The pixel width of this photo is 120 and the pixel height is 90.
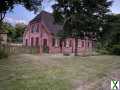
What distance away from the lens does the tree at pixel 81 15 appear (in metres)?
27.6

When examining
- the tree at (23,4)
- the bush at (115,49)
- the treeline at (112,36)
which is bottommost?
the bush at (115,49)

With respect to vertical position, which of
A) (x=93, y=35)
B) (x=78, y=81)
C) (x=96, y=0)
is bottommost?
(x=78, y=81)

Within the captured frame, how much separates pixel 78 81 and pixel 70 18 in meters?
18.2

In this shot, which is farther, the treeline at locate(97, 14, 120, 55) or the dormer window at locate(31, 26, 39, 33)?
the dormer window at locate(31, 26, 39, 33)

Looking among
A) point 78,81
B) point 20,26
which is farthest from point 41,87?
point 20,26

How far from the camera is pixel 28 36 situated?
43469 millimetres

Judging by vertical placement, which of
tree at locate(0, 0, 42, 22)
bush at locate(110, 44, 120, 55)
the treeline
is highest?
tree at locate(0, 0, 42, 22)

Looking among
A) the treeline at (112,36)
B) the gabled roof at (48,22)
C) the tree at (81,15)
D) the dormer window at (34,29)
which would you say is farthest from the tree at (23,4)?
the dormer window at (34,29)

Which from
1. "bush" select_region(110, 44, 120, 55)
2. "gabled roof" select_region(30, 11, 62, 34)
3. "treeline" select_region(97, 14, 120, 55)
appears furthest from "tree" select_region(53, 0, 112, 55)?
"gabled roof" select_region(30, 11, 62, 34)

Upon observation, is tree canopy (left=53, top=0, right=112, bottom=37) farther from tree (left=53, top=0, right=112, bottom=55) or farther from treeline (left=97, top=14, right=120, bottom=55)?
treeline (left=97, top=14, right=120, bottom=55)

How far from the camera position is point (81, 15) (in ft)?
90.8

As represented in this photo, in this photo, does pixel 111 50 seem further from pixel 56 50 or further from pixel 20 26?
pixel 20 26

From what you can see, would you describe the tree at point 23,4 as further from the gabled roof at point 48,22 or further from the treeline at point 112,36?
the gabled roof at point 48,22

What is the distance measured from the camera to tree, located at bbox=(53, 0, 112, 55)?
2762 centimetres
